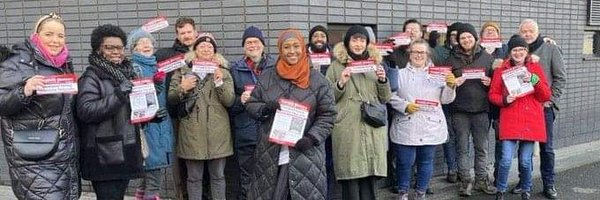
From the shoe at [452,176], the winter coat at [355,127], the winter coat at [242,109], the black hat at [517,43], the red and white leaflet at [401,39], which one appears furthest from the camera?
the shoe at [452,176]

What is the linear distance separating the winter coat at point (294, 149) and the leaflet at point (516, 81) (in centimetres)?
205

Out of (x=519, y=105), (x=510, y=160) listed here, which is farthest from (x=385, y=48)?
(x=510, y=160)

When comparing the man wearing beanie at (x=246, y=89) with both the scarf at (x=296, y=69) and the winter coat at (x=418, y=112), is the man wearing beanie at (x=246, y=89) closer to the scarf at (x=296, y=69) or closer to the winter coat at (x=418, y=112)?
the scarf at (x=296, y=69)

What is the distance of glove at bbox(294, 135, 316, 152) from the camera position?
4535mm

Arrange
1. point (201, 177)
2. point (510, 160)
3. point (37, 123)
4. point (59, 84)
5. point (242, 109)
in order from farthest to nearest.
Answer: point (510, 160) → point (201, 177) → point (242, 109) → point (37, 123) → point (59, 84)

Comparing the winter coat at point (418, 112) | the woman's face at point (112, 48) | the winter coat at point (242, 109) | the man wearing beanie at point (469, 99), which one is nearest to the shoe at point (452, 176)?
the man wearing beanie at point (469, 99)

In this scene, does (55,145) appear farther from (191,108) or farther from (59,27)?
(191,108)

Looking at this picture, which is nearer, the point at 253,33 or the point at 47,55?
the point at 47,55

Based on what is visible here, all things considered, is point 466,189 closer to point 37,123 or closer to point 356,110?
point 356,110

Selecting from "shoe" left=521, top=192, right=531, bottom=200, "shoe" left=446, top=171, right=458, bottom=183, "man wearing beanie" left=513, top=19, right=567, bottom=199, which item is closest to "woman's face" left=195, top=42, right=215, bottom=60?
"shoe" left=446, top=171, right=458, bottom=183

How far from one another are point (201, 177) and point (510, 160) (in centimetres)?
286

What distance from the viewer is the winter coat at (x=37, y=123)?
12.9 feet

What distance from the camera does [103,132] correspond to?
423cm

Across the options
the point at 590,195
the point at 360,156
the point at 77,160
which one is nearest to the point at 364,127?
the point at 360,156
